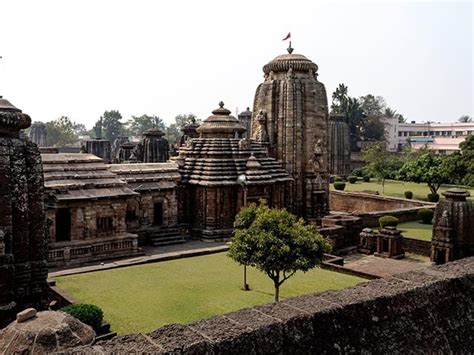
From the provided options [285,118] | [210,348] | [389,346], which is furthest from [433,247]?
[210,348]

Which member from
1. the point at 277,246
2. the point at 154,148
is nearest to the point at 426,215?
the point at 277,246

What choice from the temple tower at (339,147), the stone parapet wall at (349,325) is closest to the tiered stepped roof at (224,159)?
the stone parapet wall at (349,325)

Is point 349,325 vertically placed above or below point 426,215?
above

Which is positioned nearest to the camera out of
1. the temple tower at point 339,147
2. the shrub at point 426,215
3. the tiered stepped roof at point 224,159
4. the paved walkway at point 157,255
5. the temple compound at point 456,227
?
the paved walkway at point 157,255

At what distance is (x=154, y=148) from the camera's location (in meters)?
41.9

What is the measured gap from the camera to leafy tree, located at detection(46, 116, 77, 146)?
94.8 meters

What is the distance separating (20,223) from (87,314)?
2473 millimetres

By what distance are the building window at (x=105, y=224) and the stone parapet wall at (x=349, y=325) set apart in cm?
1634

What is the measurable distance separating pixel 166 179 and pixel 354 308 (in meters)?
20.0

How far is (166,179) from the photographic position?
23578 mm

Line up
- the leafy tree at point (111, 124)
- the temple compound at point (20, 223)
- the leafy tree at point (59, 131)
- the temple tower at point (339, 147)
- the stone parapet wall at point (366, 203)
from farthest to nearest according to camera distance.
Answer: the leafy tree at point (111, 124), the leafy tree at point (59, 131), the temple tower at point (339, 147), the stone parapet wall at point (366, 203), the temple compound at point (20, 223)

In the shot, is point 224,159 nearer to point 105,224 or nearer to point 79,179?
point 105,224

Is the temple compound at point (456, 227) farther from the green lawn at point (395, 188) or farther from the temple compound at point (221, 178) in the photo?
the green lawn at point (395, 188)

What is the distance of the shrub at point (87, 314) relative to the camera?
10.7 metres
